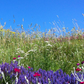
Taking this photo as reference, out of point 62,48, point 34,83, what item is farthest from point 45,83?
point 62,48

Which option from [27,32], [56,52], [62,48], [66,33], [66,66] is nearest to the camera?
[66,66]

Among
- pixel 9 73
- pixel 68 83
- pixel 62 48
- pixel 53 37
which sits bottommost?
pixel 68 83

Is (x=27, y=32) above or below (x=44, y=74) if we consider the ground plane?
above

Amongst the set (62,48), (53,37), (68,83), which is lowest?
(68,83)

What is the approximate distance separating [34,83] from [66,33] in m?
5.79

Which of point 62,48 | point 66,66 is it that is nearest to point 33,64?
point 66,66

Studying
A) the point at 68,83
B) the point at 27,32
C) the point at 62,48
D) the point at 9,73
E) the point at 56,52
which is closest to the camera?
the point at 68,83

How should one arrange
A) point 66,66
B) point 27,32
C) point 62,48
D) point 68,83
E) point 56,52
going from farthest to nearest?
point 27,32, point 62,48, point 56,52, point 66,66, point 68,83

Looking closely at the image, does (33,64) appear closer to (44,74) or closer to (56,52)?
(44,74)

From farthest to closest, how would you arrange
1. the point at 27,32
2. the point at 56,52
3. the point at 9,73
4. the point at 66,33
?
the point at 27,32, the point at 66,33, the point at 56,52, the point at 9,73

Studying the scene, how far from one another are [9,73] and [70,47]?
3781 mm

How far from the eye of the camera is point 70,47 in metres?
5.78

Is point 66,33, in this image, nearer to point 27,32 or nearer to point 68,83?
point 27,32

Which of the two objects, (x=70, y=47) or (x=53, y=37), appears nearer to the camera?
(x=70, y=47)
